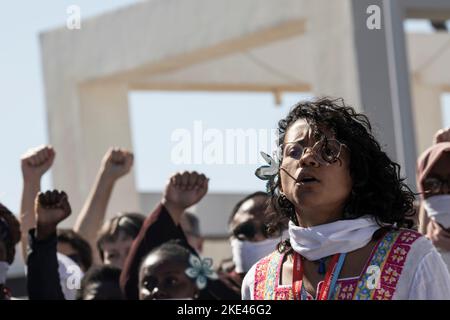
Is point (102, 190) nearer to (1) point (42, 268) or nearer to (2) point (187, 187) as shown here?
(2) point (187, 187)

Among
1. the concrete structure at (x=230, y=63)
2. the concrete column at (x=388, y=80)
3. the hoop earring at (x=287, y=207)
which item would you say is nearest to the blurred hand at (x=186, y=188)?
the hoop earring at (x=287, y=207)

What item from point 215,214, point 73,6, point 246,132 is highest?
point 73,6

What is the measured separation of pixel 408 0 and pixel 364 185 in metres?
6.33

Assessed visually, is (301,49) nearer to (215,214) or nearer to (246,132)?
→ (215,214)

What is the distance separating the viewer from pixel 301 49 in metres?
14.7

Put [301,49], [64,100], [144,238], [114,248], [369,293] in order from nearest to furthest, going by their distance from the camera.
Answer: [369,293]
[144,238]
[114,248]
[64,100]
[301,49]

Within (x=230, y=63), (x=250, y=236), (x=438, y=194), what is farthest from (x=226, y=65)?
(x=438, y=194)

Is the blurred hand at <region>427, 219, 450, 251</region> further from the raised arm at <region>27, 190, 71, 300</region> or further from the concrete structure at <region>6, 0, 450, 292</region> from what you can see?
the concrete structure at <region>6, 0, 450, 292</region>

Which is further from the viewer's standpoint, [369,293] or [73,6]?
[73,6]

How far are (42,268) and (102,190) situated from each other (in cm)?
187

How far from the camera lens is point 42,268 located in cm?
553

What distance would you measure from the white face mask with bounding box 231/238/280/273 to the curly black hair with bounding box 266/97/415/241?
6.55 ft

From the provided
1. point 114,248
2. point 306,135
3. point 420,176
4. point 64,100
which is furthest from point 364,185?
point 64,100

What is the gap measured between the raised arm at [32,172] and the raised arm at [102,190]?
0.55 meters
